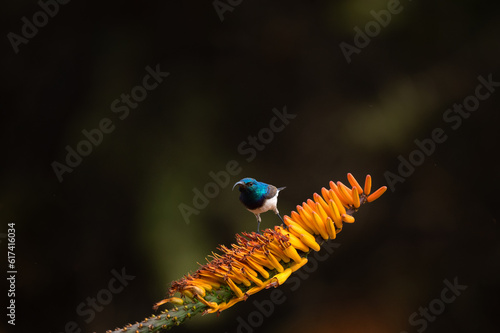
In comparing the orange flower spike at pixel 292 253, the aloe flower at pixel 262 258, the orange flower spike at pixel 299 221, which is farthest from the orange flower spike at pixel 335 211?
the orange flower spike at pixel 292 253

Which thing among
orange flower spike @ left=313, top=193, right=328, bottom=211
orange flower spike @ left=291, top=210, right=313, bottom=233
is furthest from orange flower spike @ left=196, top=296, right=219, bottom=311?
orange flower spike @ left=313, top=193, right=328, bottom=211

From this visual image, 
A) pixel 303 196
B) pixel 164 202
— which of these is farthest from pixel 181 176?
pixel 303 196

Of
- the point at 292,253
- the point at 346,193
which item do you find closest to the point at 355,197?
the point at 346,193

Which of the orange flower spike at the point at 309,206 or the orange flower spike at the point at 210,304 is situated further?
the orange flower spike at the point at 309,206

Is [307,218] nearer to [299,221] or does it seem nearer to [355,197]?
[299,221]

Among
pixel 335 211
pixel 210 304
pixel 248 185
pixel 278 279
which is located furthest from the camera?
pixel 248 185

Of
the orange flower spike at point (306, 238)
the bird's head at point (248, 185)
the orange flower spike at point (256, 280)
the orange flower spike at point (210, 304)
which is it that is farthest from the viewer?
the bird's head at point (248, 185)

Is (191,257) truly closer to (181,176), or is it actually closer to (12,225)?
(181,176)

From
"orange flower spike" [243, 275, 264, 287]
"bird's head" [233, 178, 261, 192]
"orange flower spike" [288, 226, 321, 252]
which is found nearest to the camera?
"orange flower spike" [243, 275, 264, 287]

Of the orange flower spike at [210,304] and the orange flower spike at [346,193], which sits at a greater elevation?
the orange flower spike at [346,193]

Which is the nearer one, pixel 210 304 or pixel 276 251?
pixel 210 304

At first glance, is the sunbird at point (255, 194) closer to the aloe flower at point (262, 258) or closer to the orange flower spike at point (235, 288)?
the aloe flower at point (262, 258)

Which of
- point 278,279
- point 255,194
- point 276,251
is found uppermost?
point 255,194

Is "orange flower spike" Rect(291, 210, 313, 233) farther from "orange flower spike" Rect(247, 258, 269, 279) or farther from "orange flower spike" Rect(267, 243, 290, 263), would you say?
"orange flower spike" Rect(247, 258, 269, 279)
